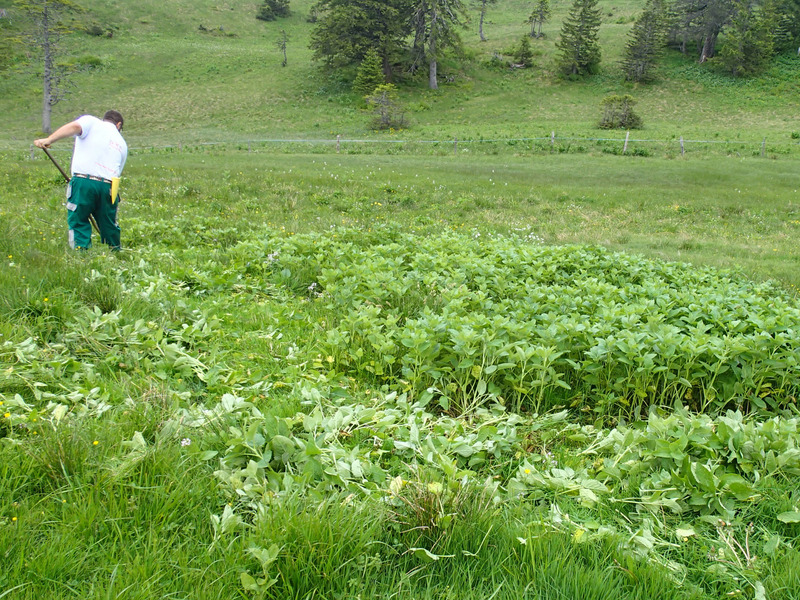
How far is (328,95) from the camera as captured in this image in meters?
49.2

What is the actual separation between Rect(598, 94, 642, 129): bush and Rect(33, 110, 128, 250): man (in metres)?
37.6

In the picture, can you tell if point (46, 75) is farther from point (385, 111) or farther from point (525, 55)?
point (525, 55)

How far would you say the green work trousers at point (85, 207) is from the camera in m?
7.02

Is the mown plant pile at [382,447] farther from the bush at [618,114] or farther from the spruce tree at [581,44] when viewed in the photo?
the spruce tree at [581,44]

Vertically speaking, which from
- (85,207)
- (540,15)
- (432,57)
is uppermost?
(540,15)

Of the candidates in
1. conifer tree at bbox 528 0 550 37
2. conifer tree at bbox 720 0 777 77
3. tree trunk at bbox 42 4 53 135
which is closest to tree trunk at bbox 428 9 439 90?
conifer tree at bbox 528 0 550 37

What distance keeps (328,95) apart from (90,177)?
45851 millimetres

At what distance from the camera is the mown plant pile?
2.04 meters

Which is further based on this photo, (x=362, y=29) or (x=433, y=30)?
(x=362, y=29)

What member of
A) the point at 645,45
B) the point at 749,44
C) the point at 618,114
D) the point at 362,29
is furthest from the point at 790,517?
the point at 749,44

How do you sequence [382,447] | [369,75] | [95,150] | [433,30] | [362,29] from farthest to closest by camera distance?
[362,29] → [433,30] → [369,75] → [95,150] → [382,447]

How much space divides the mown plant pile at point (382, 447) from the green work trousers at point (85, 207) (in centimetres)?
165

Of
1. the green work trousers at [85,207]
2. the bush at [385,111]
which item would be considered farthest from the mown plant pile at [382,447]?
the bush at [385,111]

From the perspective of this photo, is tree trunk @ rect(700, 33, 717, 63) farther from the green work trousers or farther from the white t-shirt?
the green work trousers
